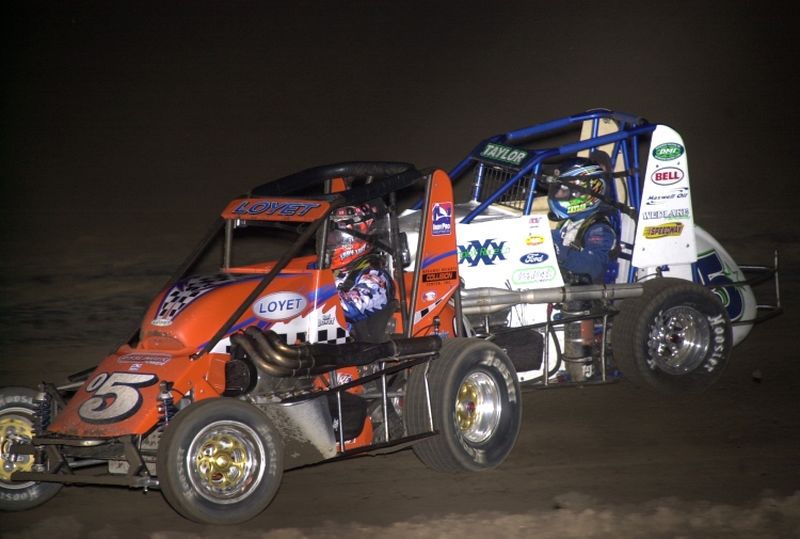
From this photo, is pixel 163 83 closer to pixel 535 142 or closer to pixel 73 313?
pixel 535 142

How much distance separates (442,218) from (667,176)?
2191 millimetres

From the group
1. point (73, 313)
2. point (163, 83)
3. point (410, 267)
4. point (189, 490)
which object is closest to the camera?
point (189, 490)

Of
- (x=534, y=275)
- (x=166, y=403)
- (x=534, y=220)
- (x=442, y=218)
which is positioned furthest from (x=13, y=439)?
(x=534, y=220)

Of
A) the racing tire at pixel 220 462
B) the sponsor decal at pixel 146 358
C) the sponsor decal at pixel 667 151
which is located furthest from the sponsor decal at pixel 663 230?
the sponsor decal at pixel 146 358

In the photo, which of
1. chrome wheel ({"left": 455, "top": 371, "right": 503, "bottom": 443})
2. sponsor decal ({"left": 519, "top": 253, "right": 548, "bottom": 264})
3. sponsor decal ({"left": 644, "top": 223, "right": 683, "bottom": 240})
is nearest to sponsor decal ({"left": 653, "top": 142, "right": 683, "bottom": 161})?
sponsor decal ({"left": 644, "top": 223, "right": 683, "bottom": 240})

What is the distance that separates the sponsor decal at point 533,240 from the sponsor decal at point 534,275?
0.16m

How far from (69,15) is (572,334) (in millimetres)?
12099

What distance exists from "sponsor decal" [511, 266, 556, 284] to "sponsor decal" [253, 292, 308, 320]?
206 cm

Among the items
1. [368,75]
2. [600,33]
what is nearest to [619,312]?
[368,75]

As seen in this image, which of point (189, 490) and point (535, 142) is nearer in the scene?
point (189, 490)

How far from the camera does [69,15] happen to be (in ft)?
54.5

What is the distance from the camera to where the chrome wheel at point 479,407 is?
6.03m

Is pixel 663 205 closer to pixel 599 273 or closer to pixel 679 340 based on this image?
pixel 599 273

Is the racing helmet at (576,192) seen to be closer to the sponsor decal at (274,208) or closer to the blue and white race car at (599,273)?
the blue and white race car at (599,273)
